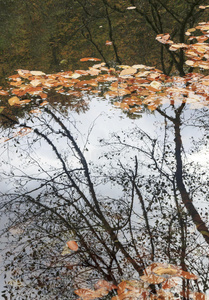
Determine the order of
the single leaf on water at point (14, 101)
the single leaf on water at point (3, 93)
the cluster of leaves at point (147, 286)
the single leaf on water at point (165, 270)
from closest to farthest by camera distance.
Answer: the cluster of leaves at point (147, 286) < the single leaf on water at point (165, 270) < the single leaf on water at point (14, 101) < the single leaf on water at point (3, 93)

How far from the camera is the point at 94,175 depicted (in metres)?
2.09

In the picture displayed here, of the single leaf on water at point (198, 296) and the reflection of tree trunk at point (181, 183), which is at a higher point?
the reflection of tree trunk at point (181, 183)

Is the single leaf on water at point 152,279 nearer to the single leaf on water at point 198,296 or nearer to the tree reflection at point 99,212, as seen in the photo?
the tree reflection at point 99,212

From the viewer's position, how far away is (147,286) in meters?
1.28

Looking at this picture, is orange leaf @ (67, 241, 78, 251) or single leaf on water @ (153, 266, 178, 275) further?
orange leaf @ (67, 241, 78, 251)

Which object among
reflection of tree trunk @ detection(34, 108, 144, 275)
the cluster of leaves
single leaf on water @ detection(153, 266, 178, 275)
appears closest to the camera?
the cluster of leaves

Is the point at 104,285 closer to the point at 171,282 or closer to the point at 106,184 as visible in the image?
the point at 171,282

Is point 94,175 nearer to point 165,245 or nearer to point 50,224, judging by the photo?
point 50,224

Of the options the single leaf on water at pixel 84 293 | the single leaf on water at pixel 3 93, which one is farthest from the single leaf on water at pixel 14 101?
the single leaf on water at pixel 84 293

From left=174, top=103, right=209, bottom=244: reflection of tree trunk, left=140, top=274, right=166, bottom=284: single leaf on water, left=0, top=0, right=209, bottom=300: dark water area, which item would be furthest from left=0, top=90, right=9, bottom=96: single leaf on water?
left=140, top=274, right=166, bottom=284: single leaf on water

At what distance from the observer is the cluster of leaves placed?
125 centimetres

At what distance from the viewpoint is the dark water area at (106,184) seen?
1373 mm

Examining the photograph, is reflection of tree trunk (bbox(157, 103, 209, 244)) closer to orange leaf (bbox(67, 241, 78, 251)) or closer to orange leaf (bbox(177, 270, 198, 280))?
orange leaf (bbox(177, 270, 198, 280))

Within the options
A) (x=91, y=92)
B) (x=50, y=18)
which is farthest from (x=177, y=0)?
(x=91, y=92)
